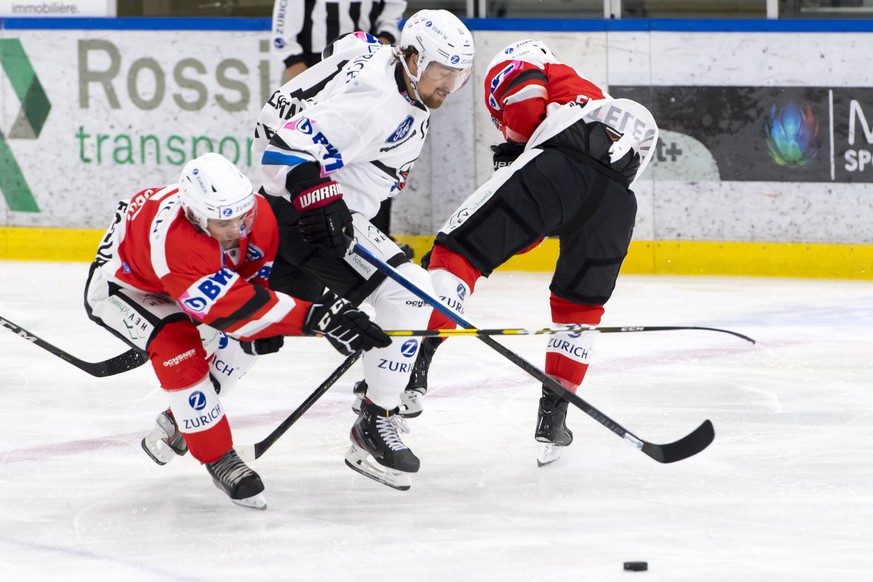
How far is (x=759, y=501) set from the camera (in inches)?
108

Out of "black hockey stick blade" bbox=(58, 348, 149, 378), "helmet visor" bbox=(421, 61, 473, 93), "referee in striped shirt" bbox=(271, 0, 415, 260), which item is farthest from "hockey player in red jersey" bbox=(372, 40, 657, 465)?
"referee in striped shirt" bbox=(271, 0, 415, 260)

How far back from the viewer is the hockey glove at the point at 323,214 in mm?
2836

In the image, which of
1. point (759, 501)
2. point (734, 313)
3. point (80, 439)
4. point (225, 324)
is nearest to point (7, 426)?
point (80, 439)

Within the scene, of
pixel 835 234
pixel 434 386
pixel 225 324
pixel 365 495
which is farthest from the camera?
pixel 835 234

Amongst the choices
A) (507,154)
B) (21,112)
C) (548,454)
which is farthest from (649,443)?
(21,112)

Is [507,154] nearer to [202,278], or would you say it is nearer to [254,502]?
[202,278]

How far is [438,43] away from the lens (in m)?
2.88

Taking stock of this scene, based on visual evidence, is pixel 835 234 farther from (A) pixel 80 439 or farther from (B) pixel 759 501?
(A) pixel 80 439

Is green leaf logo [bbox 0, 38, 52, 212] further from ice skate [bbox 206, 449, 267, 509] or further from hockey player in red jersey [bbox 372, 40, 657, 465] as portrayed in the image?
ice skate [bbox 206, 449, 267, 509]

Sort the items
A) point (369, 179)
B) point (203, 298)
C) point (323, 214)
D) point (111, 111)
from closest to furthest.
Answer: point (203, 298)
point (323, 214)
point (369, 179)
point (111, 111)

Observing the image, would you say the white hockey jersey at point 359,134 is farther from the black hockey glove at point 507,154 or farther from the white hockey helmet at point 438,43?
the black hockey glove at point 507,154

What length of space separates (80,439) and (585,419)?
1254mm

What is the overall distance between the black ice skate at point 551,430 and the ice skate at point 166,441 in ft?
2.62

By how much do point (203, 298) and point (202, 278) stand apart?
39 millimetres
